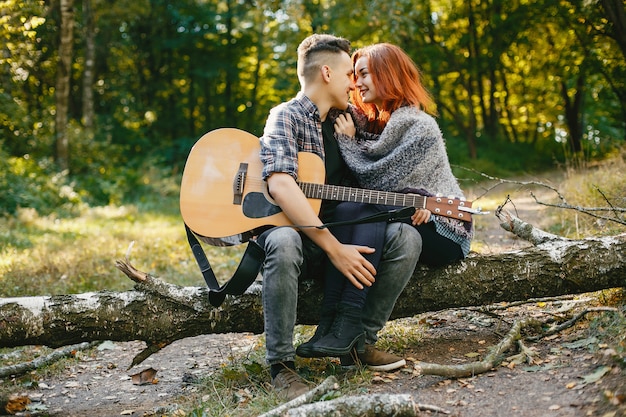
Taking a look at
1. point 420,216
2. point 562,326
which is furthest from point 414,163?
point 562,326

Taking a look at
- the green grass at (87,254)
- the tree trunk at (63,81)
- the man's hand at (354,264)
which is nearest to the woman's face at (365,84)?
the man's hand at (354,264)

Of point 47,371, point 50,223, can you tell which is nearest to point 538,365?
point 47,371

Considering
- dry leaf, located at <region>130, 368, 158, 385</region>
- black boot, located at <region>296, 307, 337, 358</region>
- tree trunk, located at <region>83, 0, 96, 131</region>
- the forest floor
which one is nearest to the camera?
the forest floor

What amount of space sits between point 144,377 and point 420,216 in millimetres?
2023

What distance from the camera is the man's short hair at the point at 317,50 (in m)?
3.63

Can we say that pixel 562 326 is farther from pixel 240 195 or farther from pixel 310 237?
pixel 240 195

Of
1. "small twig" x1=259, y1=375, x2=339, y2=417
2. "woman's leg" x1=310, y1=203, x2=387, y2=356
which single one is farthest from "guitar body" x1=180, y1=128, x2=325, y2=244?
"small twig" x1=259, y1=375, x2=339, y2=417

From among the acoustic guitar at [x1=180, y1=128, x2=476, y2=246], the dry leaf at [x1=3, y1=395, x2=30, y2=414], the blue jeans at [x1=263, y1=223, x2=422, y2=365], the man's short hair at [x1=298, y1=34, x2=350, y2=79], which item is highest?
the man's short hair at [x1=298, y1=34, x2=350, y2=79]

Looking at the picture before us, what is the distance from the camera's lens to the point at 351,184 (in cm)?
373

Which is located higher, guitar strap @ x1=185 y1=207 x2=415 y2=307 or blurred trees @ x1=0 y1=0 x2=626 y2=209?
blurred trees @ x1=0 y1=0 x2=626 y2=209

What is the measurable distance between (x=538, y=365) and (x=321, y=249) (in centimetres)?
125

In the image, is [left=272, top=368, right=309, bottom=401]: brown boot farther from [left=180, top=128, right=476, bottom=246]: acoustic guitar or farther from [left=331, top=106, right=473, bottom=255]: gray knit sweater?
[left=331, top=106, right=473, bottom=255]: gray knit sweater

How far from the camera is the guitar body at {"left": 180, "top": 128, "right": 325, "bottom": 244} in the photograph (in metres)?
3.40

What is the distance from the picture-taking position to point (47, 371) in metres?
4.20
